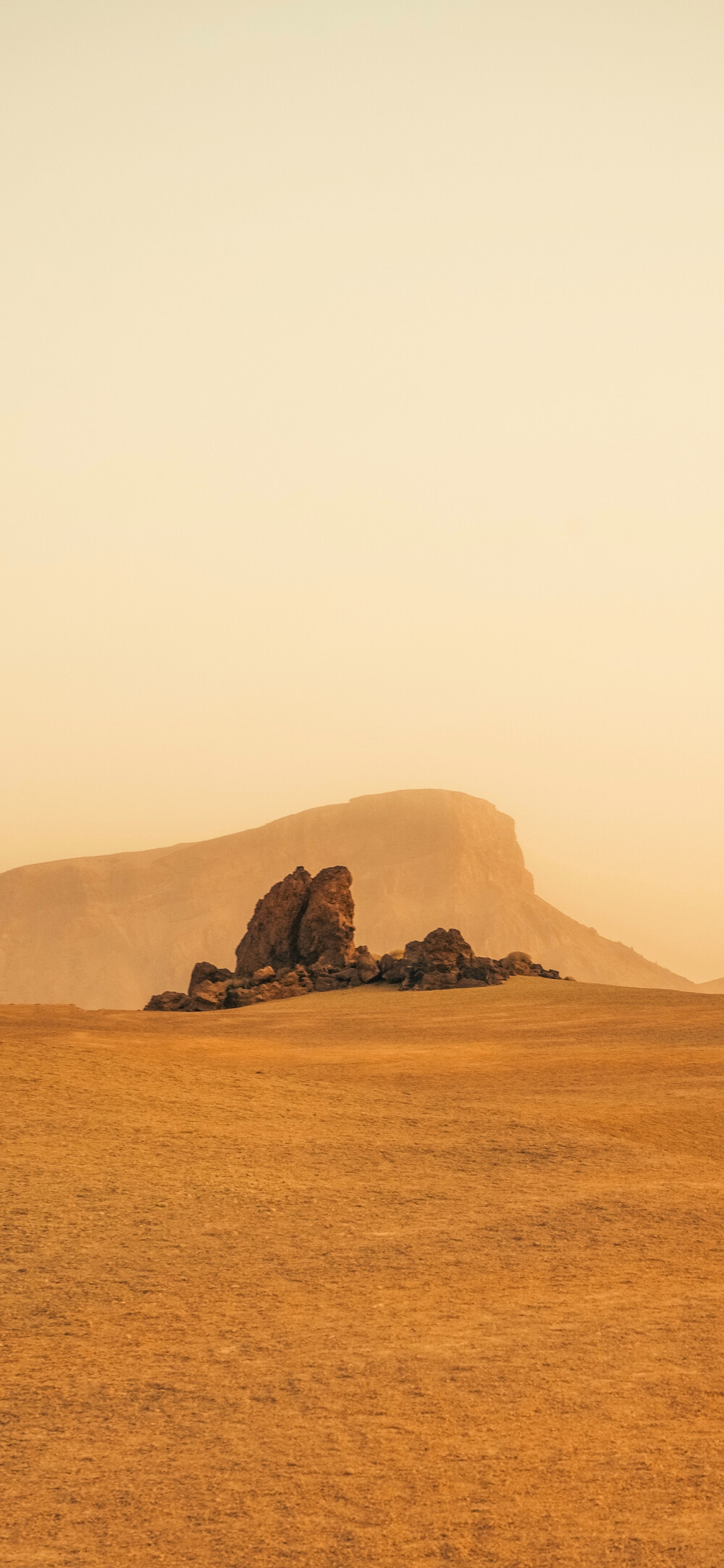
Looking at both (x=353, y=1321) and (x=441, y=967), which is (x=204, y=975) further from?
(x=353, y=1321)

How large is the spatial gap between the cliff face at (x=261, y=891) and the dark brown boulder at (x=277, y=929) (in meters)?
83.4

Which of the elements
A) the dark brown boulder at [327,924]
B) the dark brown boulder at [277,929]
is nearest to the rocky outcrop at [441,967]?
the dark brown boulder at [327,924]


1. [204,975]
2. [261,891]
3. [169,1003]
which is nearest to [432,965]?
[204,975]

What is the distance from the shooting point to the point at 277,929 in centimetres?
3903

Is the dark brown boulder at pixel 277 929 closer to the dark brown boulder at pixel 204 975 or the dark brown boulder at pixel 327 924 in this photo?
the dark brown boulder at pixel 327 924

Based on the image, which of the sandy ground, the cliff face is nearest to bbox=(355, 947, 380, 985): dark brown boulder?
the sandy ground

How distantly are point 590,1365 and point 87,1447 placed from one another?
2543 mm

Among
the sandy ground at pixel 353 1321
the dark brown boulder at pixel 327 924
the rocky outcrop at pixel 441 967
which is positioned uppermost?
the dark brown boulder at pixel 327 924

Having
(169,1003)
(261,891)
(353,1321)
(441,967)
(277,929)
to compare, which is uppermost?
(261,891)

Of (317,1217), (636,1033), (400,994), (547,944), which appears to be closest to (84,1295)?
(317,1217)

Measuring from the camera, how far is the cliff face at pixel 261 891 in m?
127

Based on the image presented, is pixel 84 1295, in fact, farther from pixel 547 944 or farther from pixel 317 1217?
pixel 547 944

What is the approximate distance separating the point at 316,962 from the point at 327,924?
126 centimetres

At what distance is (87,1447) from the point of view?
207 inches
